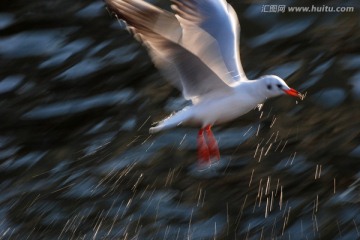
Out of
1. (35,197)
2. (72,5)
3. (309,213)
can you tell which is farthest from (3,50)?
(309,213)

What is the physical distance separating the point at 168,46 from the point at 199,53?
238mm

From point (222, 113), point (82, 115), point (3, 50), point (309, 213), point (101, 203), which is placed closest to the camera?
point (222, 113)

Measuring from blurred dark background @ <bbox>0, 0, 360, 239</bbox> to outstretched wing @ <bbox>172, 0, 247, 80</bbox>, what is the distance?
6.76ft

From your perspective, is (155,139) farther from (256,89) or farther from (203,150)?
(256,89)

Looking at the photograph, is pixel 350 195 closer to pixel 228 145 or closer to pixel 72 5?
pixel 228 145

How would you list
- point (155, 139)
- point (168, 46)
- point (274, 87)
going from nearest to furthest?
point (168, 46) → point (274, 87) → point (155, 139)

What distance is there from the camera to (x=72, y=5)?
44.7ft

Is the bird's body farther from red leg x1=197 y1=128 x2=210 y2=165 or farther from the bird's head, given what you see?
red leg x1=197 y1=128 x2=210 y2=165

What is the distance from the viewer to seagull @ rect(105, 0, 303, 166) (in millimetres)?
8227

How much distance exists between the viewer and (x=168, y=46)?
834cm

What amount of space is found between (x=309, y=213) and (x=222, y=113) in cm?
172

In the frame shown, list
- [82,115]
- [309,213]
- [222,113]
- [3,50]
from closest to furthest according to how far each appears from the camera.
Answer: [222,113], [309,213], [82,115], [3,50]

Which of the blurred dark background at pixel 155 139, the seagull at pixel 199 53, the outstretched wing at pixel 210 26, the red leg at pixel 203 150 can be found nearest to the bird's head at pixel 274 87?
the seagull at pixel 199 53

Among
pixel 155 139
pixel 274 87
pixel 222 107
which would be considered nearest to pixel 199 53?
pixel 222 107
